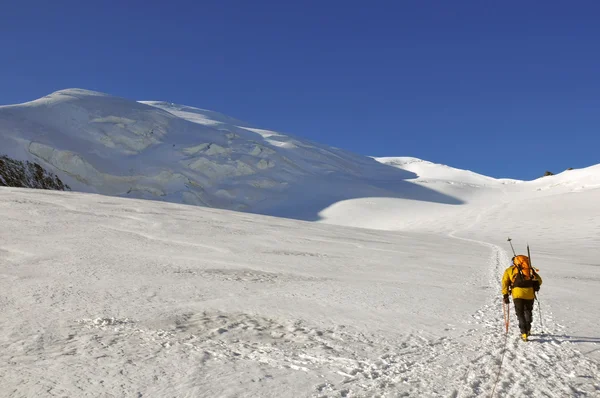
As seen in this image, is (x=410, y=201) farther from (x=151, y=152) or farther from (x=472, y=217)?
(x=151, y=152)

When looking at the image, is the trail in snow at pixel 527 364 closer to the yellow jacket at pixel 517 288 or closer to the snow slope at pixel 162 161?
the yellow jacket at pixel 517 288

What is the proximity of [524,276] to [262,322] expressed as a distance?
3.73 meters

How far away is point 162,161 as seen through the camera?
188ft

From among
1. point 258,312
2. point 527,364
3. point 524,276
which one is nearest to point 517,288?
point 524,276

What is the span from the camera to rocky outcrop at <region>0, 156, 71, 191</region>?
36156mm

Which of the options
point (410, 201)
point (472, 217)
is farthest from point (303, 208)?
point (472, 217)

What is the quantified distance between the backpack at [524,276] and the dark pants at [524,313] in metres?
0.23

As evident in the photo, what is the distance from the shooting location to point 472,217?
3981 cm

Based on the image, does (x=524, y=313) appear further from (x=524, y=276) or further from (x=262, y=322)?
(x=262, y=322)

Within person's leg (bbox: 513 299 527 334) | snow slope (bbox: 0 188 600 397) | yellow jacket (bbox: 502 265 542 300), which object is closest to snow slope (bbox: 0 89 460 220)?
snow slope (bbox: 0 188 600 397)

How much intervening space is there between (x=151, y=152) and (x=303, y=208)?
72.1ft

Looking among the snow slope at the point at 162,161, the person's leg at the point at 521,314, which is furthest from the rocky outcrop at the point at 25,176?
the person's leg at the point at 521,314

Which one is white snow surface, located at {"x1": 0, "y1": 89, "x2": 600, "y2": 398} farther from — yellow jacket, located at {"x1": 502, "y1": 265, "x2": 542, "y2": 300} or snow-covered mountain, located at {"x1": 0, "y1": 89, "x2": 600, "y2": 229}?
snow-covered mountain, located at {"x1": 0, "y1": 89, "x2": 600, "y2": 229}

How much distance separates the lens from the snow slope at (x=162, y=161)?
158 ft
